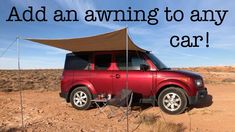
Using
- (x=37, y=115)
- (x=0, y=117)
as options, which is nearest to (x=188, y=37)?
(x=37, y=115)

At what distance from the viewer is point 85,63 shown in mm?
11852

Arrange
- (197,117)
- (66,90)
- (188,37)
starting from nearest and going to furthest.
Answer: (197,117) → (66,90) → (188,37)

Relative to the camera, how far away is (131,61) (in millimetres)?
11172

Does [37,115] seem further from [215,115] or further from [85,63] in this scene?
[215,115]

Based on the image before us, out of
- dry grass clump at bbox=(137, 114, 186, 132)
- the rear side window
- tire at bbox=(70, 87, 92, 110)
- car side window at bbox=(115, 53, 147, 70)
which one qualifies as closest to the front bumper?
dry grass clump at bbox=(137, 114, 186, 132)

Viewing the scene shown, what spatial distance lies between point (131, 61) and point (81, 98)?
1978 mm

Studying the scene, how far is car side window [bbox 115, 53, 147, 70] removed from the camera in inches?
436

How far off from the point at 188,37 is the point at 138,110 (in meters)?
4.41

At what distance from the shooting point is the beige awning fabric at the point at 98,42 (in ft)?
30.3

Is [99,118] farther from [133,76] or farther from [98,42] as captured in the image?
[98,42]

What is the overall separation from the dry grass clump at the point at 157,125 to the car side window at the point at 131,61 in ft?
5.54

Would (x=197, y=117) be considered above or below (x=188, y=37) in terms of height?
below

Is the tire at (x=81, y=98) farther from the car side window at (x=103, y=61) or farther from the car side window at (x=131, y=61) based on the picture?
the car side window at (x=131, y=61)

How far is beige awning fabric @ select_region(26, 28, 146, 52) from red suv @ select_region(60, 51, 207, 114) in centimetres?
39
